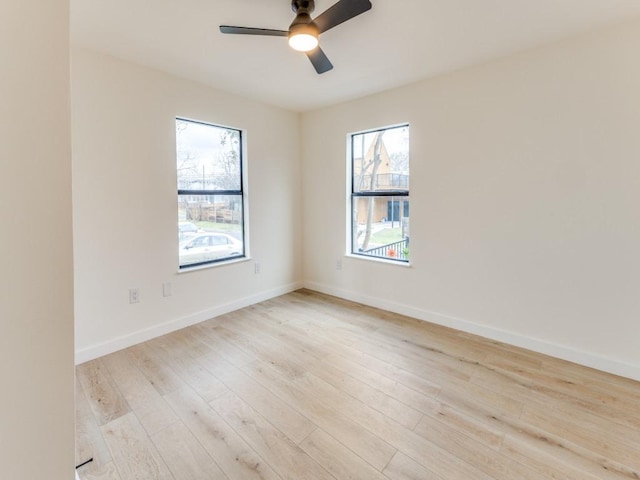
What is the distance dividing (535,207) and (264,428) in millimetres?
2580

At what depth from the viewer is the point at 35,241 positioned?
841 millimetres

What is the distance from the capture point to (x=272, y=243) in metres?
3.95

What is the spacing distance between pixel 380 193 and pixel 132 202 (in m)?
2.51

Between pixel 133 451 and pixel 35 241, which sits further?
pixel 133 451

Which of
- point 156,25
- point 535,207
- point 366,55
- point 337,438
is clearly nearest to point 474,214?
point 535,207

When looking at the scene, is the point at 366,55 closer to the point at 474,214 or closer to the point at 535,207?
the point at 474,214

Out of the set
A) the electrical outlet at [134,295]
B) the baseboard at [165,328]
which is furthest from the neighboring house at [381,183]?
the electrical outlet at [134,295]

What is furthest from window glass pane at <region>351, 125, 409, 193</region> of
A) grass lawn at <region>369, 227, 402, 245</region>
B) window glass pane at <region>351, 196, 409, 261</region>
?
grass lawn at <region>369, 227, 402, 245</region>

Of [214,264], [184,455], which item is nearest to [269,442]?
[184,455]

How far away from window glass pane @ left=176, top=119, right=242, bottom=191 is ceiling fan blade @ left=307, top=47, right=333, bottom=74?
1555mm

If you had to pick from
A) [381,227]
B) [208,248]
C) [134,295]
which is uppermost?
[381,227]

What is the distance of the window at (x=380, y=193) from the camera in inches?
132

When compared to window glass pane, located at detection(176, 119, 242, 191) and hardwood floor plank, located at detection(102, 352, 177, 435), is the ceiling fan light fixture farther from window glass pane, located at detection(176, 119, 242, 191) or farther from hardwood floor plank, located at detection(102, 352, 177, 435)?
hardwood floor plank, located at detection(102, 352, 177, 435)

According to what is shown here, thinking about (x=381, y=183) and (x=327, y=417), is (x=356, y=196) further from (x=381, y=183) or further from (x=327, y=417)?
(x=327, y=417)
